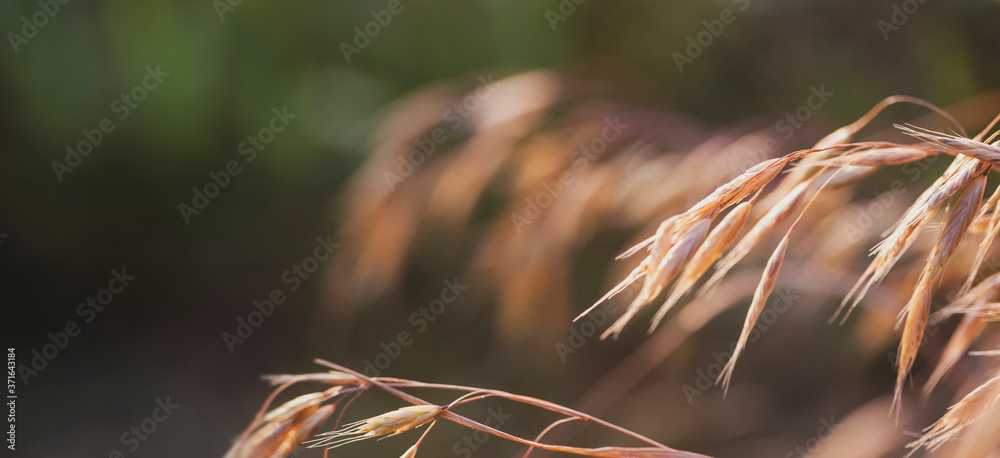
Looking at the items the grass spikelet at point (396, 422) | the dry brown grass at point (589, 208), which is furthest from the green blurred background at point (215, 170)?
the grass spikelet at point (396, 422)

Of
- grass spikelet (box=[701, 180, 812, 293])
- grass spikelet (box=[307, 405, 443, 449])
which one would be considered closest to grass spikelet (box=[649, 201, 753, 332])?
grass spikelet (box=[701, 180, 812, 293])

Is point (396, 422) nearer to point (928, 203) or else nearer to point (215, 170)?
point (928, 203)

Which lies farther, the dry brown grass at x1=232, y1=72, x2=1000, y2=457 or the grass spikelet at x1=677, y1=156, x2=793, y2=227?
the dry brown grass at x1=232, y1=72, x2=1000, y2=457

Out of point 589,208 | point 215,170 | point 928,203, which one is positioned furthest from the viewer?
point 215,170

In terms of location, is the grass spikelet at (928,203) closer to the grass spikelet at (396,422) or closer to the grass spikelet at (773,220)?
the grass spikelet at (773,220)

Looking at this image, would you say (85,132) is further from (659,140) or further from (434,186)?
(659,140)

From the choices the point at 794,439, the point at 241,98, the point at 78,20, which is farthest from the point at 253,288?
the point at 794,439

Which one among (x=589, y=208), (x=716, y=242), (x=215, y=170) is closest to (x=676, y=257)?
(x=716, y=242)

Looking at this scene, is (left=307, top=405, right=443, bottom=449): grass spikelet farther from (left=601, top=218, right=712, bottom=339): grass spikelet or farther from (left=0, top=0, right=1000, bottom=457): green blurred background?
(left=0, top=0, right=1000, bottom=457): green blurred background
